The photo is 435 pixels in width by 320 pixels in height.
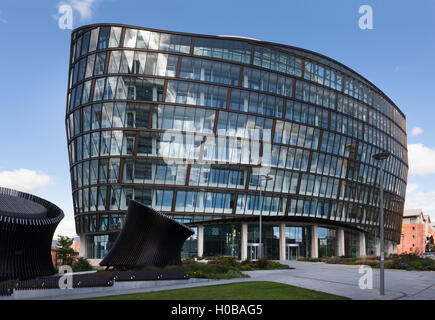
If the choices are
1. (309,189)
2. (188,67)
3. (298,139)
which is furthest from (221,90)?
Result: (309,189)

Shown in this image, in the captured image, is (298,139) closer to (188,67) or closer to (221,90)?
(221,90)

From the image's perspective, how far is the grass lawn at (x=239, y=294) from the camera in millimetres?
15375

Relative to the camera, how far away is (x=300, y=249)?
57.5 m

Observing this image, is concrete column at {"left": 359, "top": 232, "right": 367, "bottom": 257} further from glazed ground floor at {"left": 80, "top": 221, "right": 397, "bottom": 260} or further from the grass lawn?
the grass lawn

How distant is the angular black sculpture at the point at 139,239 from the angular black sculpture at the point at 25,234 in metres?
3.79

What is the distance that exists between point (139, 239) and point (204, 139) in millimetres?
30691

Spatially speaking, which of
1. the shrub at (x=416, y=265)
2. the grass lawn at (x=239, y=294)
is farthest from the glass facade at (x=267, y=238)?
the grass lawn at (x=239, y=294)

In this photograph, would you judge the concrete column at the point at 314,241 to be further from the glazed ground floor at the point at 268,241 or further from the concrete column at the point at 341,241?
the concrete column at the point at 341,241

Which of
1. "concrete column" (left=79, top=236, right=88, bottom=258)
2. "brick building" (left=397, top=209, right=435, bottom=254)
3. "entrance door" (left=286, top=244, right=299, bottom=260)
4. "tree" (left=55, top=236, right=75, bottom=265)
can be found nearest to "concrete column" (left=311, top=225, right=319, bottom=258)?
"entrance door" (left=286, top=244, right=299, bottom=260)

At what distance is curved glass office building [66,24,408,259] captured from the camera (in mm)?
52438

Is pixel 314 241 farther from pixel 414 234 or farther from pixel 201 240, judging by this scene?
pixel 414 234

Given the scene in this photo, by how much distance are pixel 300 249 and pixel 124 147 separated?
2866cm

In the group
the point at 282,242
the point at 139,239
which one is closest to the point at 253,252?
the point at 282,242
